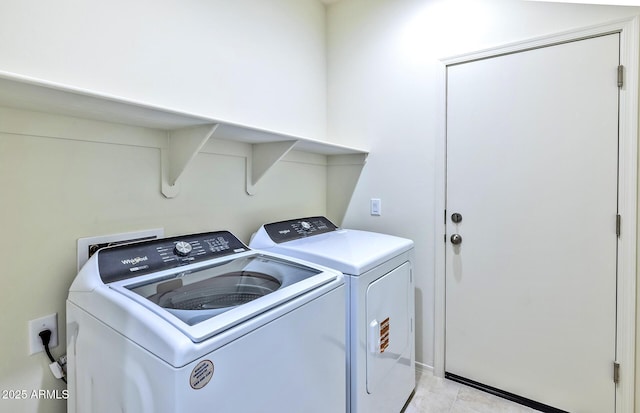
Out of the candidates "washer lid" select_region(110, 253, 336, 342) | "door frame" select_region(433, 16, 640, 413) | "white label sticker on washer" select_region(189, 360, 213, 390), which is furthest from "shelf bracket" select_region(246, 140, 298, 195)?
"door frame" select_region(433, 16, 640, 413)

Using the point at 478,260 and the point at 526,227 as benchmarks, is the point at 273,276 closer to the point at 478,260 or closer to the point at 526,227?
the point at 478,260

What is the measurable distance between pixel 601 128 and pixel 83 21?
239 cm

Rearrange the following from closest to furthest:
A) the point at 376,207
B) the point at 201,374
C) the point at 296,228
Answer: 1. the point at 201,374
2. the point at 296,228
3. the point at 376,207

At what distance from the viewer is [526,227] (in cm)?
174

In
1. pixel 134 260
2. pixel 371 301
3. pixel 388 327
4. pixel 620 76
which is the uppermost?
pixel 620 76

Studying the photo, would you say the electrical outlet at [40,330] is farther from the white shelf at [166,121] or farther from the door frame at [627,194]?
the door frame at [627,194]

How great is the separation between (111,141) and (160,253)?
499 millimetres

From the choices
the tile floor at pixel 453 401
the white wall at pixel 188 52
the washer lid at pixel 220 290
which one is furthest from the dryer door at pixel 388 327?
the white wall at pixel 188 52

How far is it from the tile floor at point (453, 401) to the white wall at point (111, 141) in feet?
4.72

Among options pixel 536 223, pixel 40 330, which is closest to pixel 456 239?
pixel 536 223

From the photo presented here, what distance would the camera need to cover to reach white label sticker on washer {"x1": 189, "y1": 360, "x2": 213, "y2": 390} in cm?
67

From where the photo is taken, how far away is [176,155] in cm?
139

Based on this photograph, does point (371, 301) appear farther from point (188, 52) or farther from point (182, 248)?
point (188, 52)

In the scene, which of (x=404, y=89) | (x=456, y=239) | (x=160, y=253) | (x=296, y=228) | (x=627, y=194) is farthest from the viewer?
(x=404, y=89)
